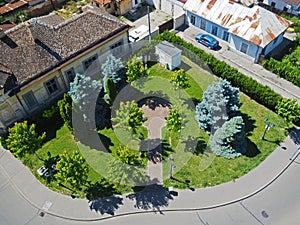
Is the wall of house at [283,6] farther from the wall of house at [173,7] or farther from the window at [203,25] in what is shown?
the wall of house at [173,7]

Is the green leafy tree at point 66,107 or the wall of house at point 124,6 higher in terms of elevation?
the green leafy tree at point 66,107

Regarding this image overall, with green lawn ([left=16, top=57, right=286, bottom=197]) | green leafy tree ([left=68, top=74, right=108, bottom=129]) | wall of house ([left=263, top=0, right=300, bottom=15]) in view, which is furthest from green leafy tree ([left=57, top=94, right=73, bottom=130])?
wall of house ([left=263, top=0, right=300, bottom=15])

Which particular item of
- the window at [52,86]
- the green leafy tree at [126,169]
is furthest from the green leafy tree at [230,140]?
the window at [52,86]

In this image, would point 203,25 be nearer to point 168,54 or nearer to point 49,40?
point 168,54

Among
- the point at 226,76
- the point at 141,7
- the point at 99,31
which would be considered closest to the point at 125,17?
the point at 141,7

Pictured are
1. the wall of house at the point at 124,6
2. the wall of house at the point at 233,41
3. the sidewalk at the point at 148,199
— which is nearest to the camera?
the sidewalk at the point at 148,199

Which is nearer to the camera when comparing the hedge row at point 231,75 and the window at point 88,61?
the hedge row at point 231,75

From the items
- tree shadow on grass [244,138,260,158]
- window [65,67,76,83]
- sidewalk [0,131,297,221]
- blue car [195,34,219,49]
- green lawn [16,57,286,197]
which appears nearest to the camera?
sidewalk [0,131,297,221]

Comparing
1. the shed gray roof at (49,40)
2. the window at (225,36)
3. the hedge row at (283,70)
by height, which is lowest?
the hedge row at (283,70)

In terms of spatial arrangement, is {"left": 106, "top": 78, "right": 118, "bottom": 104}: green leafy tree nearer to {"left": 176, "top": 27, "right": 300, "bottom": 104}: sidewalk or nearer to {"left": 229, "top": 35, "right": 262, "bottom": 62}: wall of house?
{"left": 176, "top": 27, "right": 300, "bottom": 104}: sidewalk
